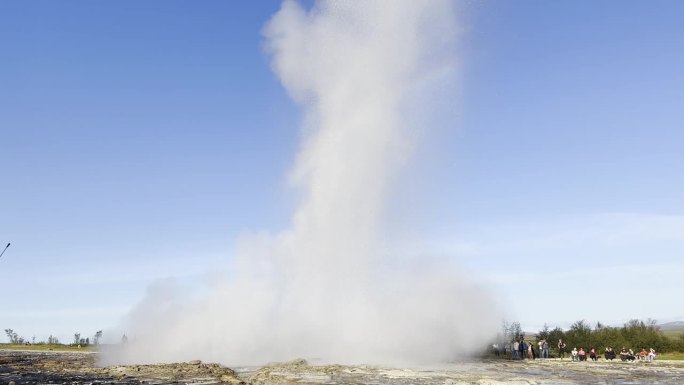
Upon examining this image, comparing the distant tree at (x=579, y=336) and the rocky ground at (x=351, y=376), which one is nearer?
the rocky ground at (x=351, y=376)

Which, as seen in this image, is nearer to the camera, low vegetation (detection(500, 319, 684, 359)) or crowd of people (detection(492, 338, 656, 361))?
crowd of people (detection(492, 338, 656, 361))

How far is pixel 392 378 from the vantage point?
80.2 ft

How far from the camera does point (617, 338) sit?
49.3 meters

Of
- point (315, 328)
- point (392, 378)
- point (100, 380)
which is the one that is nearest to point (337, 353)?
point (315, 328)

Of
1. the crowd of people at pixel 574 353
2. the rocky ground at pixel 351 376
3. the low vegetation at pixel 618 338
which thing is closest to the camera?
the rocky ground at pixel 351 376

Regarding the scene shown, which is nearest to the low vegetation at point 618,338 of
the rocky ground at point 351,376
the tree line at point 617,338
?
the tree line at point 617,338

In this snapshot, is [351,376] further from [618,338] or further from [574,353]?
[618,338]

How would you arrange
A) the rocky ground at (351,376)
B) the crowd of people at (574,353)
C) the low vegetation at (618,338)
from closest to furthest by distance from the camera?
the rocky ground at (351,376)
the crowd of people at (574,353)
the low vegetation at (618,338)

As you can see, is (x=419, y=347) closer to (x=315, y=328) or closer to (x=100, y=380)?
(x=315, y=328)

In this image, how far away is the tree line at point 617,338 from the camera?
47.9m

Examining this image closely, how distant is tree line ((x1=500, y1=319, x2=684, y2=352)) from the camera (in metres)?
47.9

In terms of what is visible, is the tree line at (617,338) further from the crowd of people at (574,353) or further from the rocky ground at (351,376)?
the rocky ground at (351,376)

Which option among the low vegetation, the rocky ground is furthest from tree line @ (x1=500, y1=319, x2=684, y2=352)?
the rocky ground

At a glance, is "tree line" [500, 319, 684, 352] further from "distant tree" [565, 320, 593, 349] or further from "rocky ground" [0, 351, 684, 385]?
"rocky ground" [0, 351, 684, 385]
